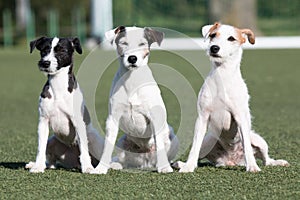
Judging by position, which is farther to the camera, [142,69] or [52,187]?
[142,69]

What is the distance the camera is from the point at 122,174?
21.5 feet

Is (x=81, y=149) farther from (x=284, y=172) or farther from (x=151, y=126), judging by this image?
(x=284, y=172)

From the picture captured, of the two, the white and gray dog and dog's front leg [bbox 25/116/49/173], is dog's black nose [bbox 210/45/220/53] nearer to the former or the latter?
the white and gray dog

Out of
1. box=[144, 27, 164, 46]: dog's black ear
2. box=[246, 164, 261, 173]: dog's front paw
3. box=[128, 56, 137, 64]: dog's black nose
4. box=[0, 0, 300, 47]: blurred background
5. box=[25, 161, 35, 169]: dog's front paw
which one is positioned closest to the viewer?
box=[128, 56, 137, 64]: dog's black nose

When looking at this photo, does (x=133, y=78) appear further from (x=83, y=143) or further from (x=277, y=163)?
(x=277, y=163)

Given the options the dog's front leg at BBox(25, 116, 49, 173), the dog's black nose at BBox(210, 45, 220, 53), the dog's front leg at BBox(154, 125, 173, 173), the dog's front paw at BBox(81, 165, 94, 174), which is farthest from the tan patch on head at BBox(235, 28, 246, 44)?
the dog's front leg at BBox(25, 116, 49, 173)

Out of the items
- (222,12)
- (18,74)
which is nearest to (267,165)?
(18,74)

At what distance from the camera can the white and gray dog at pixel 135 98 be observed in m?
6.50

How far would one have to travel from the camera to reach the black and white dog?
6.62 metres

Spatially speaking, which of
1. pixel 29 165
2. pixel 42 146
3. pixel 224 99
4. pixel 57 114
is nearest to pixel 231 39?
pixel 224 99

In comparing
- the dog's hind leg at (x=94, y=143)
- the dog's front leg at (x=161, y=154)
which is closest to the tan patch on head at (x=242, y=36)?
the dog's front leg at (x=161, y=154)

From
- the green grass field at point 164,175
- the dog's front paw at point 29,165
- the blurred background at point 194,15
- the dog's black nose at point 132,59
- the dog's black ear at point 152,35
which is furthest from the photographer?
the blurred background at point 194,15

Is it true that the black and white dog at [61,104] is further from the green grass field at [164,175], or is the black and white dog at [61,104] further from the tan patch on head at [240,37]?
the tan patch on head at [240,37]

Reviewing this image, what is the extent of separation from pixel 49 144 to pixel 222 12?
26.9 m
